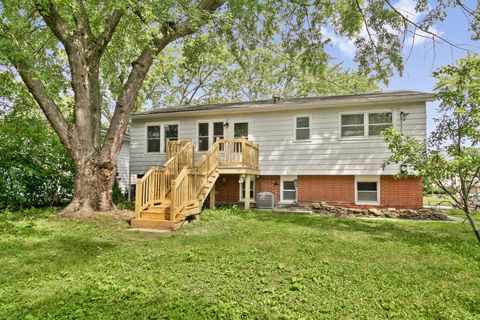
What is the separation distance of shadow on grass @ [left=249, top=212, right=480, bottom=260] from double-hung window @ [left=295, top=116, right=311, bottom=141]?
349cm

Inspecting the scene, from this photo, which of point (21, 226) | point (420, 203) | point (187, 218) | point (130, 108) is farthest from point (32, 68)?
point (420, 203)

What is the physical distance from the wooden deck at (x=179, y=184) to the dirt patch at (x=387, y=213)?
298cm

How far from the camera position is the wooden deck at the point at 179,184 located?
Answer: 7.41m

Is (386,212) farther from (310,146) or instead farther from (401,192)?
(310,146)

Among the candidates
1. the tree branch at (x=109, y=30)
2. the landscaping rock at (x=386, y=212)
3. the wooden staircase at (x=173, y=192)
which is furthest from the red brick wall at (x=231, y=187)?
the tree branch at (x=109, y=30)

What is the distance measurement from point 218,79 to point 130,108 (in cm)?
1842

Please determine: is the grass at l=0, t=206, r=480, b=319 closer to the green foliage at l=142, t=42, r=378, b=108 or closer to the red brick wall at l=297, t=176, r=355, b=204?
the red brick wall at l=297, t=176, r=355, b=204

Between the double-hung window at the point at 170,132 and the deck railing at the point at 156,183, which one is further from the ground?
the double-hung window at the point at 170,132

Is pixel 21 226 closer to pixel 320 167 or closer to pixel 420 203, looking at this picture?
pixel 320 167

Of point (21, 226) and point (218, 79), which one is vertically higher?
point (218, 79)

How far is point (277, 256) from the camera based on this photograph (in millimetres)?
4918

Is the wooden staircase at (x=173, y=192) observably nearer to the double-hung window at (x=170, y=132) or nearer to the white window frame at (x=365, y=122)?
the double-hung window at (x=170, y=132)

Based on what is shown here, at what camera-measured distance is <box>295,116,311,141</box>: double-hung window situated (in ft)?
39.2

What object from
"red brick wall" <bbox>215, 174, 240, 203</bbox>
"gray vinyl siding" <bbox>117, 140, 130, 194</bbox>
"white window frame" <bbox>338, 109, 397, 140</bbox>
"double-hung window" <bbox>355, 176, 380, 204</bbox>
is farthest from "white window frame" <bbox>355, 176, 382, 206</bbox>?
"gray vinyl siding" <bbox>117, 140, 130, 194</bbox>
